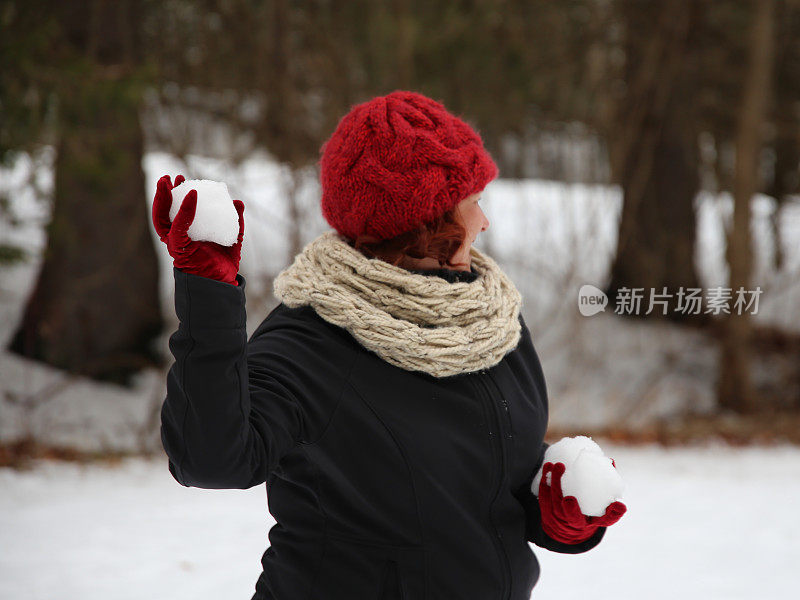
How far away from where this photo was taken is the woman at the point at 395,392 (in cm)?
140

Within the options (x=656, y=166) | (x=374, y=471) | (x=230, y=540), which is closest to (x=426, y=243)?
(x=374, y=471)

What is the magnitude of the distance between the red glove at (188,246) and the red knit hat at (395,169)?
38cm

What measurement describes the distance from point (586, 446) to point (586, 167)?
218 inches

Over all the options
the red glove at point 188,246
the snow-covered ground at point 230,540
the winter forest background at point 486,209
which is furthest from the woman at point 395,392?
the winter forest background at point 486,209

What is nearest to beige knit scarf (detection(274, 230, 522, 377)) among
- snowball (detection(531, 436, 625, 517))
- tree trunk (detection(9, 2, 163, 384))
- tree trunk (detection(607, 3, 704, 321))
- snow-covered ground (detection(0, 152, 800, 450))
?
snowball (detection(531, 436, 625, 517))

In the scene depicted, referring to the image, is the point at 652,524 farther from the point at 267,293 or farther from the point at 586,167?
the point at 586,167

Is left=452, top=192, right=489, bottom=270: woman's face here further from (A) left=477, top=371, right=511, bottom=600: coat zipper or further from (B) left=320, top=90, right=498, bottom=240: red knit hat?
(A) left=477, top=371, right=511, bottom=600: coat zipper

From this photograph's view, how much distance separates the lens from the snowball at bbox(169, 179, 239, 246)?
1.10 metres

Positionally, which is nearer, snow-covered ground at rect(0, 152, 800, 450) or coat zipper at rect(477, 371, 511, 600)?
coat zipper at rect(477, 371, 511, 600)

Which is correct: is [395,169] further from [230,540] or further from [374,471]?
[230,540]

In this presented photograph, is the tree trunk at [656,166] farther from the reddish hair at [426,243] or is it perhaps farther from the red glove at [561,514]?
the reddish hair at [426,243]

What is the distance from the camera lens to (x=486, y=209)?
259 inches

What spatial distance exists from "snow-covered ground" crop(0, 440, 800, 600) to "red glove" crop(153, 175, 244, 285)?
2446mm

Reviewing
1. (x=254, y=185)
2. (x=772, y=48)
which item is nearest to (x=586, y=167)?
(x=772, y=48)
